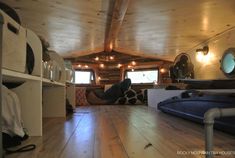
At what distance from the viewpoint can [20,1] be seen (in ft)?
10.5

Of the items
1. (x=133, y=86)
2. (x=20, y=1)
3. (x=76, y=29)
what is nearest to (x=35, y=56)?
(x=20, y=1)

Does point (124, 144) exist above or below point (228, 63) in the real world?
below

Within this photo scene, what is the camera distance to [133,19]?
409cm

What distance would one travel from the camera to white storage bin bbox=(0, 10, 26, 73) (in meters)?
1.37

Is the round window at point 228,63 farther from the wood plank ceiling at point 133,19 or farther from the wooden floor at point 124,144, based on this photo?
the wooden floor at point 124,144

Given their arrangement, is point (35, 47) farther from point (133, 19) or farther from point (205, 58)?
point (205, 58)

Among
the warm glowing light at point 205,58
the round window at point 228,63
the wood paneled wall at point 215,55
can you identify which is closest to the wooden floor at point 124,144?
the round window at point 228,63

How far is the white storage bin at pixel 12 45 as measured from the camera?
4.48 ft

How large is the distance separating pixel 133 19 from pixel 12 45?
9.44ft

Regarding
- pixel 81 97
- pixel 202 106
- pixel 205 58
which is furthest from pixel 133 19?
Result: pixel 81 97

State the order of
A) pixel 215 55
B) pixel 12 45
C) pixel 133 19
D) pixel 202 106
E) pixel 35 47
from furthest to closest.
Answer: pixel 215 55, pixel 133 19, pixel 202 106, pixel 35 47, pixel 12 45

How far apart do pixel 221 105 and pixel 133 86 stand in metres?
5.63

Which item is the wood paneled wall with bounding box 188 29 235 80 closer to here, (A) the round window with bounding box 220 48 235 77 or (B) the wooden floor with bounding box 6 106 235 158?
(A) the round window with bounding box 220 48 235 77

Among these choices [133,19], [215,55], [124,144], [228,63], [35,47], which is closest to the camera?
[124,144]
